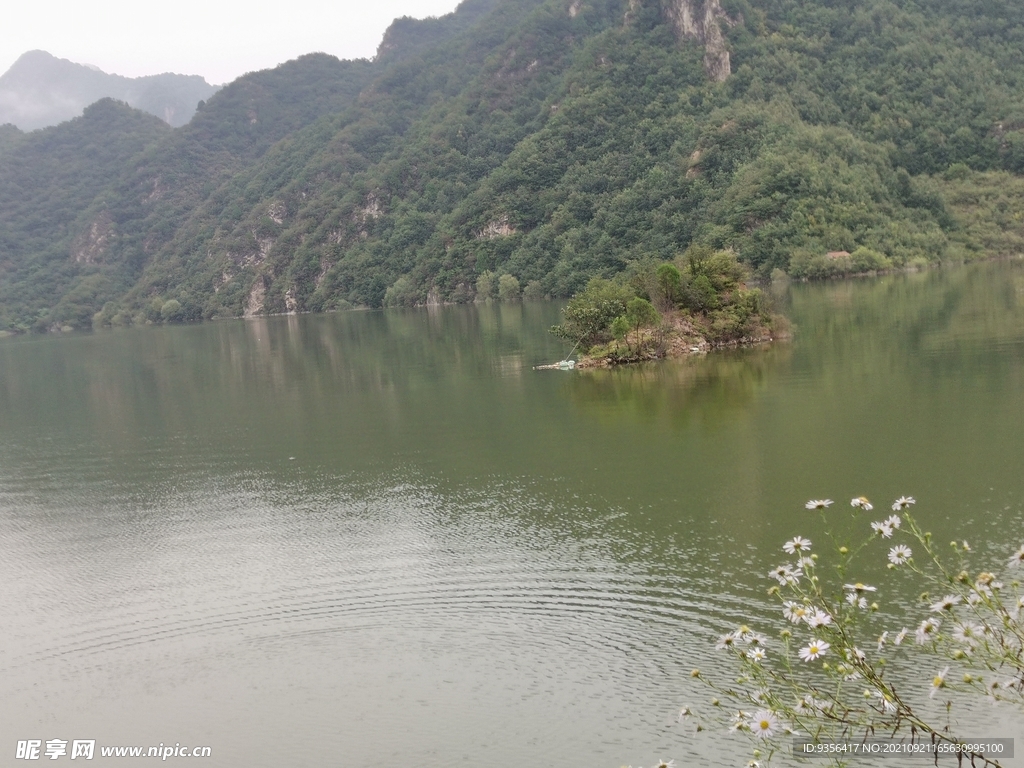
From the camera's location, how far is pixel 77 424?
34000 mm

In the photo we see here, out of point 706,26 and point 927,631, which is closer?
point 927,631

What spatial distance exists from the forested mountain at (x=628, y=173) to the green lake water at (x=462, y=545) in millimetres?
70062

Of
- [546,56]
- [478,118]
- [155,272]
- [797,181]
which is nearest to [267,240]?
[155,272]

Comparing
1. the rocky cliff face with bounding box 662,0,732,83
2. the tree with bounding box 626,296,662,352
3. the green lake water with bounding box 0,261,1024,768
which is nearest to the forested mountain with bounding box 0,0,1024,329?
the rocky cliff face with bounding box 662,0,732,83

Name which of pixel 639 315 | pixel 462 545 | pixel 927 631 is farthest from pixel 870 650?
pixel 639 315

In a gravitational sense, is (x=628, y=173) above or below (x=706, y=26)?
below

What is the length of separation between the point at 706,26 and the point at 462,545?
13850cm

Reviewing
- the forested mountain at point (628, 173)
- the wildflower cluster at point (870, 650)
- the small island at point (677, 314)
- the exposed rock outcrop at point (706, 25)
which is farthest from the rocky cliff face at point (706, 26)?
the wildflower cluster at point (870, 650)

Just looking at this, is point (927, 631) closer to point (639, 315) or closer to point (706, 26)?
point (639, 315)

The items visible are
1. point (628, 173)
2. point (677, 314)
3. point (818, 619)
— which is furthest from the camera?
point (628, 173)

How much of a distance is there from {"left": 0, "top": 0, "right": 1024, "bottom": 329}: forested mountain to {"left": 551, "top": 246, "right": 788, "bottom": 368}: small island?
53530 mm

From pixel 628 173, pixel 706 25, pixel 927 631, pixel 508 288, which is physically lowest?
pixel 508 288

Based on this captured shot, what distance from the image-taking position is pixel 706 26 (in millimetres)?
139250

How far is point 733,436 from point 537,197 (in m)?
118
